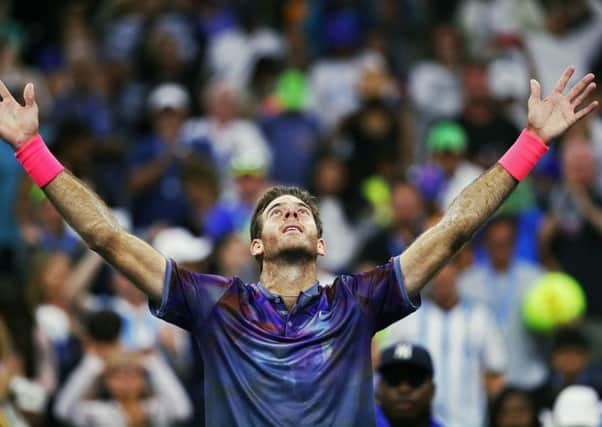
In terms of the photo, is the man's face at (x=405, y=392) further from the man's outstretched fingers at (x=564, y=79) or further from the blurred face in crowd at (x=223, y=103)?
the blurred face in crowd at (x=223, y=103)

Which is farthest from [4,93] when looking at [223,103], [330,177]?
[223,103]

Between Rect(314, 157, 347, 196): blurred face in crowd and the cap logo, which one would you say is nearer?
the cap logo

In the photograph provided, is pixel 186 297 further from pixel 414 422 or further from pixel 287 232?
pixel 414 422

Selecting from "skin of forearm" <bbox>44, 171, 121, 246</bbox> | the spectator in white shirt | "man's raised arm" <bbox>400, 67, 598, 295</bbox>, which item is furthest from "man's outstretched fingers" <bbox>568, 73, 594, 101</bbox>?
the spectator in white shirt

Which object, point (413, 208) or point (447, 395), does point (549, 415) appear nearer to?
point (447, 395)

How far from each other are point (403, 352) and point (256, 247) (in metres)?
1.68

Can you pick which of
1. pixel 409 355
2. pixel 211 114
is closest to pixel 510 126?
pixel 211 114

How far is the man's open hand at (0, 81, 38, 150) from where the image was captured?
6977mm

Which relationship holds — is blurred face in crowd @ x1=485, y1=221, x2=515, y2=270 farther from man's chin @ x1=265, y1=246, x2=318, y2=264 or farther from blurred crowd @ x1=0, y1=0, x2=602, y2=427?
man's chin @ x1=265, y1=246, x2=318, y2=264

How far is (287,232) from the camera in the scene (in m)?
7.09

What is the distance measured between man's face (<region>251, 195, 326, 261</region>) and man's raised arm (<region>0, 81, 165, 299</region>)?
523mm

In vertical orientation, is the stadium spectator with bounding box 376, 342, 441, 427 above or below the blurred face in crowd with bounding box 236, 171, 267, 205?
below

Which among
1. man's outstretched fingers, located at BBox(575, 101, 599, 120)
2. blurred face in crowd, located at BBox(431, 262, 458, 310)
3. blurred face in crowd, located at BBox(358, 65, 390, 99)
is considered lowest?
man's outstretched fingers, located at BBox(575, 101, 599, 120)

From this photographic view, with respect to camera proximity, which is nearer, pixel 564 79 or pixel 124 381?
pixel 564 79
